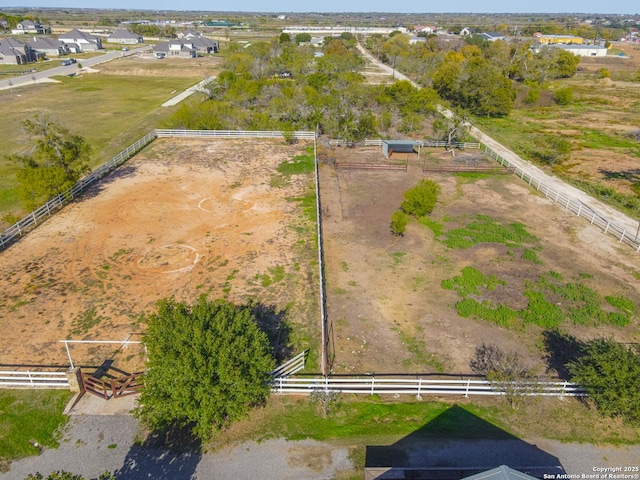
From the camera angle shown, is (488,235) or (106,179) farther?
(106,179)

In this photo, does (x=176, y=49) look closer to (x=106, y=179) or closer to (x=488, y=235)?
(x=106, y=179)

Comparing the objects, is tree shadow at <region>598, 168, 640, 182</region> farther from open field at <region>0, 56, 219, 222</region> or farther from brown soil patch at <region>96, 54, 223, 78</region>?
brown soil patch at <region>96, 54, 223, 78</region>

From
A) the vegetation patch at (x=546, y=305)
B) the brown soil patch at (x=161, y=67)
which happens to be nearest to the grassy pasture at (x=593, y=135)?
the vegetation patch at (x=546, y=305)

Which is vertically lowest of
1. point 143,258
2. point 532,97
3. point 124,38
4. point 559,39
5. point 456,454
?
point 456,454

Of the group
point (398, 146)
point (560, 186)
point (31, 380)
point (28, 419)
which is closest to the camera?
point (28, 419)

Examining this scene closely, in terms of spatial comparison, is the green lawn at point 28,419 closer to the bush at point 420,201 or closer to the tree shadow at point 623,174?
the bush at point 420,201

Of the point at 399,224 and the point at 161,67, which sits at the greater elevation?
the point at 161,67

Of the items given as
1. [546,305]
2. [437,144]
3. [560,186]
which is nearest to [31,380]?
[546,305]
